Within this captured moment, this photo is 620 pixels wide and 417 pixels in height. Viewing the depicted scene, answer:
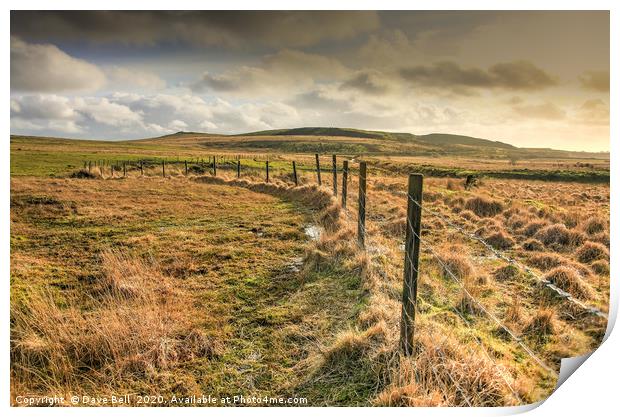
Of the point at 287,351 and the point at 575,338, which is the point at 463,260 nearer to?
the point at 575,338

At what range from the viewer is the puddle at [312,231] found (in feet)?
34.4

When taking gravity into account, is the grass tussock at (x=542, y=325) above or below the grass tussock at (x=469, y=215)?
below

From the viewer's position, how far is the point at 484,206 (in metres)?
16.6

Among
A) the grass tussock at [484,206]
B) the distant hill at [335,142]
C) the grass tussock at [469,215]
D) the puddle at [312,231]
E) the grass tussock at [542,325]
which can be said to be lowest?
the grass tussock at [542,325]

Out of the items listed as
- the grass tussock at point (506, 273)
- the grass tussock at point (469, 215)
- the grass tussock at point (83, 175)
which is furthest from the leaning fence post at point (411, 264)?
the grass tussock at point (83, 175)

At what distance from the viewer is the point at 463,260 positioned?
7.80 metres

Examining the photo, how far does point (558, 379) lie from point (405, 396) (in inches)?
86.2

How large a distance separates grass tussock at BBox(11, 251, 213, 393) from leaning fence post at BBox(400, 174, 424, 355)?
234 cm

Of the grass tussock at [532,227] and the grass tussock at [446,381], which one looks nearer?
the grass tussock at [446,381]

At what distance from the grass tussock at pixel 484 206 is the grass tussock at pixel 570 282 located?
8.65 m

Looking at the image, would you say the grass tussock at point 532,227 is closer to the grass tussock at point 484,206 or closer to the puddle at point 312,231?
the grass tussock at point 484,206

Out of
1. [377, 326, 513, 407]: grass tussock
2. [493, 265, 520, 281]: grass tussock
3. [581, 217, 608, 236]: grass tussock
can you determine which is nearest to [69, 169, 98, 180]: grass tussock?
[493, 265, 520, 281]: grass tussock

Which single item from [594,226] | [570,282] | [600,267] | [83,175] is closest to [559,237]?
[594,226]

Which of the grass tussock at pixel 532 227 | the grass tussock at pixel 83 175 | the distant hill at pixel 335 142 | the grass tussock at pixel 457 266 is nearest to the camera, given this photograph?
the grass tussock at pixel 457 266
